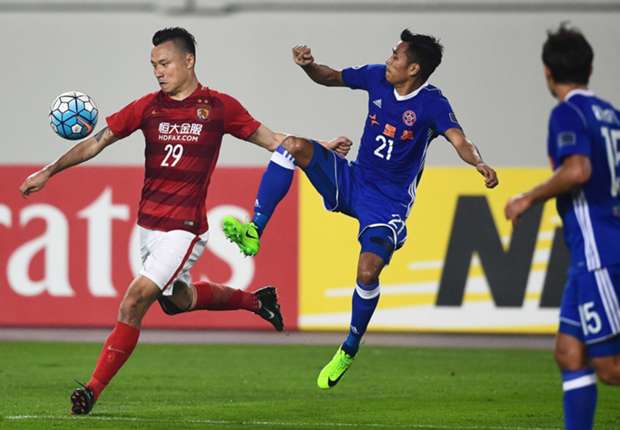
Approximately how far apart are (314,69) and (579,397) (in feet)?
11.6

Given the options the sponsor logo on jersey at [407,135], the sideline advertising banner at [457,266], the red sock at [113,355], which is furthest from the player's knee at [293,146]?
the sideline advertising banner at [457,266]

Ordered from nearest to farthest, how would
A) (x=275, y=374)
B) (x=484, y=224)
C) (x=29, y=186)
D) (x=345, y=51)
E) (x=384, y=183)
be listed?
(x=29, y=186) → (x=384, y=183) → (x=275, y=374) → (x=484, y=224) → (x=345, y=51)

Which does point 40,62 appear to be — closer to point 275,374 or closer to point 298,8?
point 298,8

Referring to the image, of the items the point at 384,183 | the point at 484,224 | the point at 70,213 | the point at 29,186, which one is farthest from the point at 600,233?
the point at 70,213

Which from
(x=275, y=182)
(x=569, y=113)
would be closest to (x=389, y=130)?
(x=275, y=182)

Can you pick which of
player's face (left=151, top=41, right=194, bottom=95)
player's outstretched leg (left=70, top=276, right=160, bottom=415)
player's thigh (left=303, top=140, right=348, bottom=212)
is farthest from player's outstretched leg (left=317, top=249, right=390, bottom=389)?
player's face (left=151, top=41, right=194, bottom=95)

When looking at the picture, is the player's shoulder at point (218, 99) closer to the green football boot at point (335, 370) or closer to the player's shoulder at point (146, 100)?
the player's shoulder at point (146, 100)

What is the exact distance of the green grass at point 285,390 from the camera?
874 cm

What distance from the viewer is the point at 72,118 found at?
29.6 ft

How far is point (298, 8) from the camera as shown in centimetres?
1830

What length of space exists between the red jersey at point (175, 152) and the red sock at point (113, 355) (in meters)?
0.68

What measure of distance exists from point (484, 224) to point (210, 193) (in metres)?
2.78

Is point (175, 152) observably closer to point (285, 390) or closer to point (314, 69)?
point (314, 69)

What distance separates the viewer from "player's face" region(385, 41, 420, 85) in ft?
30.7
